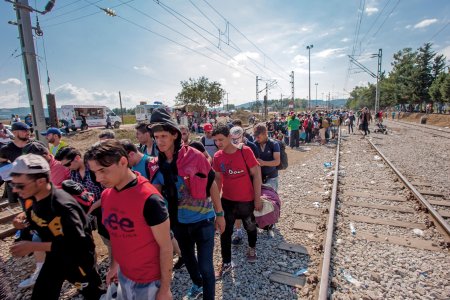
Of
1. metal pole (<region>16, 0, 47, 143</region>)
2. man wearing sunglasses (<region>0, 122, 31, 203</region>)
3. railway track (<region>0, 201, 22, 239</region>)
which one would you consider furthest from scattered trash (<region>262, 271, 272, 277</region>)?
metal pole (<region>16, 0, 47, 143</region>)

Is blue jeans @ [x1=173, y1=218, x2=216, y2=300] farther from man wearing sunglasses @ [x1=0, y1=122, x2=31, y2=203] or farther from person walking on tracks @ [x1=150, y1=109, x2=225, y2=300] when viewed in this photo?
man wearing sunglasses @ [x1=0, y1=122, x2=31, y2=203]

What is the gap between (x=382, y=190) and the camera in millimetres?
6773

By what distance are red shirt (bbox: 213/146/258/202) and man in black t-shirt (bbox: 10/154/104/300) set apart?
5.42 ft

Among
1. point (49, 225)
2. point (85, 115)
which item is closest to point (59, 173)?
point (49, 225)

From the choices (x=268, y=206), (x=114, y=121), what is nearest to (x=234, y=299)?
(x=268, y=206)

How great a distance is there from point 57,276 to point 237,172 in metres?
2.08

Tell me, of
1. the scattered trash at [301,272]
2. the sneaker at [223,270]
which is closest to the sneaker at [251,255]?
the sneaker at [223,270]

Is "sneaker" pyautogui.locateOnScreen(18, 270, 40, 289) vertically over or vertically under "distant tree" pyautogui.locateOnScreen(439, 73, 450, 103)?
under

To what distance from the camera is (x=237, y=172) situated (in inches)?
127

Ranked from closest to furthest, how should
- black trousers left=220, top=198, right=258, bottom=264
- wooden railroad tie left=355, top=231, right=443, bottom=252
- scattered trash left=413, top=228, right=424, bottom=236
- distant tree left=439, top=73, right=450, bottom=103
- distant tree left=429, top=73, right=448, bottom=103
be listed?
1. black trousers left=220, top=198, right=258, bottom=264
2. wooden railroad tie left=355, top=231, right=443, bottom=252
3. scattered trash left=413, top=228, right=424, bottom=236
4. distant tree left=439, top=73, right=450, bottom=103
5. distant tree left=429, top=73, right=448, bottom=103

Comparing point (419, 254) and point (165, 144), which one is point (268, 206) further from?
point (419, 254)

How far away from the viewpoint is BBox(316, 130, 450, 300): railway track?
3.14 metres

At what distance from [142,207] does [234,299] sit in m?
2.12

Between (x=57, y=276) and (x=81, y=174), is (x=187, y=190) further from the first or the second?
(x=81, y=174)
